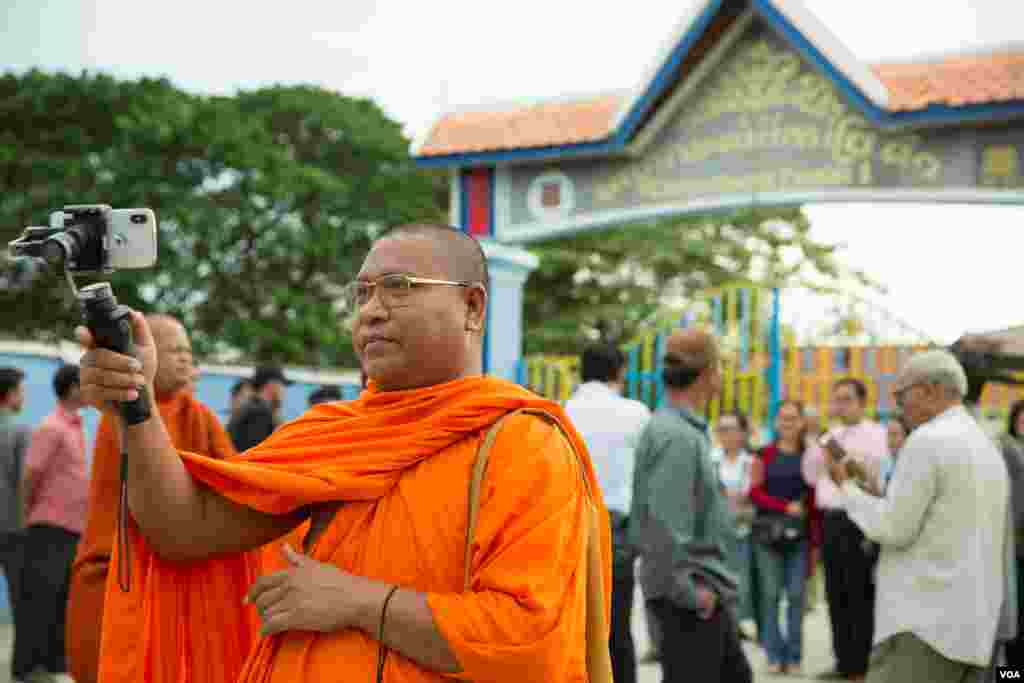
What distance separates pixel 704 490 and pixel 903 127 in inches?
235

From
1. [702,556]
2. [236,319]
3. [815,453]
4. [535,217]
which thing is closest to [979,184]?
[815,453]

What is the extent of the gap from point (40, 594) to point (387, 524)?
16.9ft

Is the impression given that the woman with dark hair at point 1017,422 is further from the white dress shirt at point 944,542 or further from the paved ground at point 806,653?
the white dress shirt at point 944,542

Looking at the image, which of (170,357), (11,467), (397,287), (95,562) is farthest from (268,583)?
(11,467)

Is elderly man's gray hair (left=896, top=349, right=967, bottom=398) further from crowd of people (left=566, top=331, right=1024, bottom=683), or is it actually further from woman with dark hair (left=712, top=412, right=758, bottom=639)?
woman with dark hair (left=712, top=412, right=758, bottom=639)

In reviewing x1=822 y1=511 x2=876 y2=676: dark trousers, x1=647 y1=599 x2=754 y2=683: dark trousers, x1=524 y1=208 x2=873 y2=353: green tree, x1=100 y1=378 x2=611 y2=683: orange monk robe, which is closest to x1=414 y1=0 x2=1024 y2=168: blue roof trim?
x1=822 y1=511 x2=876 y2=676: dark trousers

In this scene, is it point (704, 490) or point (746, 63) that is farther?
point (746, 63)

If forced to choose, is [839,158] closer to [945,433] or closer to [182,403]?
[945,433]

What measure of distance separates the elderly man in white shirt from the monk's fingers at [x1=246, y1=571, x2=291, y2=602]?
2704mm

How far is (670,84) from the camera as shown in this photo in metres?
10.1

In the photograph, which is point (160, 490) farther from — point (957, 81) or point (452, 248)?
point (957, 81)

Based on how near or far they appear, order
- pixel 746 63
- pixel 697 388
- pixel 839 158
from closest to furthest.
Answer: pixel 697 388 < pixel 839 158 < pixel 746 63

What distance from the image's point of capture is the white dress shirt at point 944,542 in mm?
3934

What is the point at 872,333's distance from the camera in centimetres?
1031
